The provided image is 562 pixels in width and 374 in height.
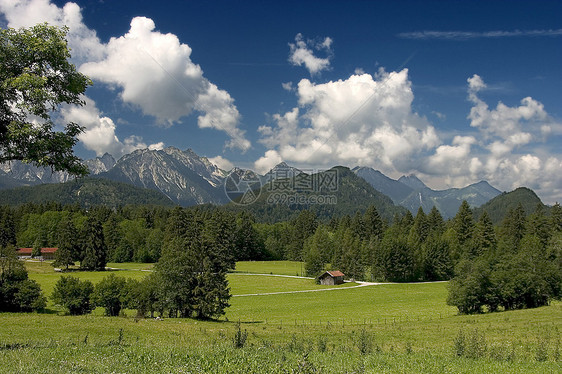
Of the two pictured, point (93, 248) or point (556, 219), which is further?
point (93, 248)

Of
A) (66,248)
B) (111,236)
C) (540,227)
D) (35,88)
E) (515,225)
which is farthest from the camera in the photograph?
(111,236)

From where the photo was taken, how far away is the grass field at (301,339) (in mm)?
10805

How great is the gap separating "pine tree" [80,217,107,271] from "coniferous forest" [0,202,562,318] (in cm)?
25

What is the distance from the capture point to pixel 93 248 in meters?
92.2

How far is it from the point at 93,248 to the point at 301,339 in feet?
274

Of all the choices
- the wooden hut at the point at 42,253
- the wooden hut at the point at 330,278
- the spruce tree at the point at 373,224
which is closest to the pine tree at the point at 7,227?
the wooden hut at the point at 42,253

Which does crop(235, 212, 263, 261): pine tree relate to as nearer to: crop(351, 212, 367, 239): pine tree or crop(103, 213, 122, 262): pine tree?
crop(351, 212, 367, 239): pine tree

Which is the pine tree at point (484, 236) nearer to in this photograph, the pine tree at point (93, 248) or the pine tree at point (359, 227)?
the pine tree at point (359, 227)

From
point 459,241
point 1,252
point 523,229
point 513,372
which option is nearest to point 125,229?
point 1,252

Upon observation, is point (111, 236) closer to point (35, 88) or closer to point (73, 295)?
point (73, 295)

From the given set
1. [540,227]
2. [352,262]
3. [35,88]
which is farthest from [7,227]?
[540,227]

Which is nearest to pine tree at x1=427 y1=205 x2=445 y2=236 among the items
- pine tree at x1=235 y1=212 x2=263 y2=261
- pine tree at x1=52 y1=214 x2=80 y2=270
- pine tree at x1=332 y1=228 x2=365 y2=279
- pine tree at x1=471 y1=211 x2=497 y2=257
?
pine tree at x1=471 y1=211 x2=497 y2=257

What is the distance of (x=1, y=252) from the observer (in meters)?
39.2

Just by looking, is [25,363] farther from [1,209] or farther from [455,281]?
[1,209]
